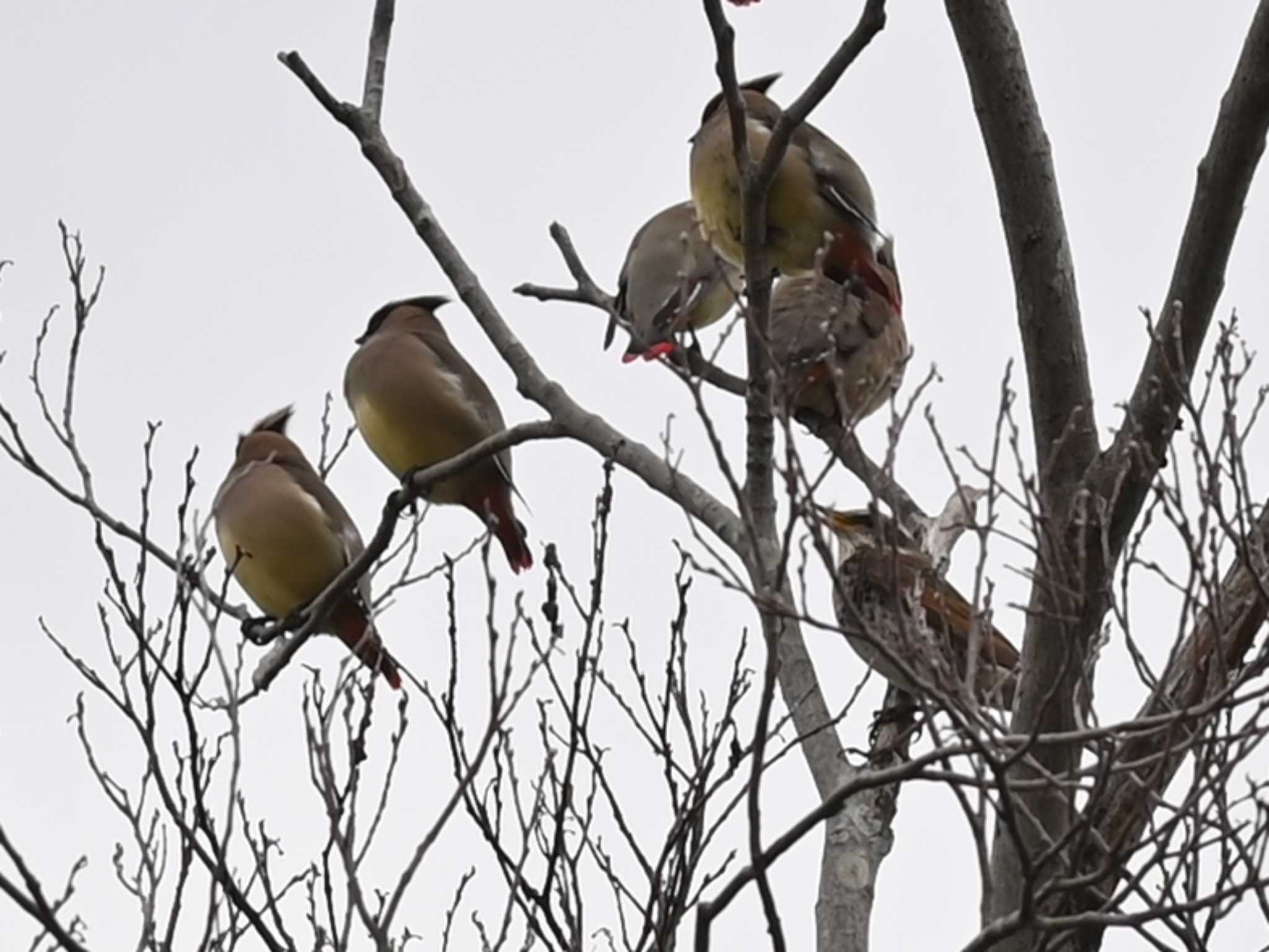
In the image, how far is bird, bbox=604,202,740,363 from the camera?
6.08 metres

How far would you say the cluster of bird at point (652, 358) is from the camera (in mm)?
4875

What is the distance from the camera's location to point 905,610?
2.99 m

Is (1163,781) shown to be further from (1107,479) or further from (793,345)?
(793,345)

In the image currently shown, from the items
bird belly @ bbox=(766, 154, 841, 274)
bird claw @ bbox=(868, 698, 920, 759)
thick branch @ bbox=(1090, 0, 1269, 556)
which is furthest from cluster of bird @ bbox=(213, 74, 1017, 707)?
thick branch @ bbox=(1090, 0, 1269, 556)

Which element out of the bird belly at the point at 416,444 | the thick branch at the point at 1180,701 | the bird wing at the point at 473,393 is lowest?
the thick branch at the point at 1180,701

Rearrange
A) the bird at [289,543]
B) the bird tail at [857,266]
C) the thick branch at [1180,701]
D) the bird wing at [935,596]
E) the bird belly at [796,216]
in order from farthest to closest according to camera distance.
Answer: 1. the bird at [289,543]
2. the bird tail at [857,266]
3. the bird belly at [796,216]
4. the bird wing at [935,596]
5. the thick branch at [1180,701]

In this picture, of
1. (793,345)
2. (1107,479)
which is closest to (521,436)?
(793,345)

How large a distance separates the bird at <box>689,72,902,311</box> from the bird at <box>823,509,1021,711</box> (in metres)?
0.68

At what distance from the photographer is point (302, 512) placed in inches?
238

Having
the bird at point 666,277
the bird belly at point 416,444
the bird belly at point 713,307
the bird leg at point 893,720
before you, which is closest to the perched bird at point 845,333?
the bird at point 666,277

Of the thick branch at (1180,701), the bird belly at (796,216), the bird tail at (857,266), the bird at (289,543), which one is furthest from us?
the bird at (289,543)

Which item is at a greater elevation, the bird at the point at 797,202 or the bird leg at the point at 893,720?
the bird at the point at 797,202

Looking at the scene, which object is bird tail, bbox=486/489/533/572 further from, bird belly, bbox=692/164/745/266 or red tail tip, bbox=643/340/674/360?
bird belly, bbox=692/164/745/266

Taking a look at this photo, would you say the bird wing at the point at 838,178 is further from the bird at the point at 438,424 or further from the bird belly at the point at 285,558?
the bird belly at the point at 285,558
